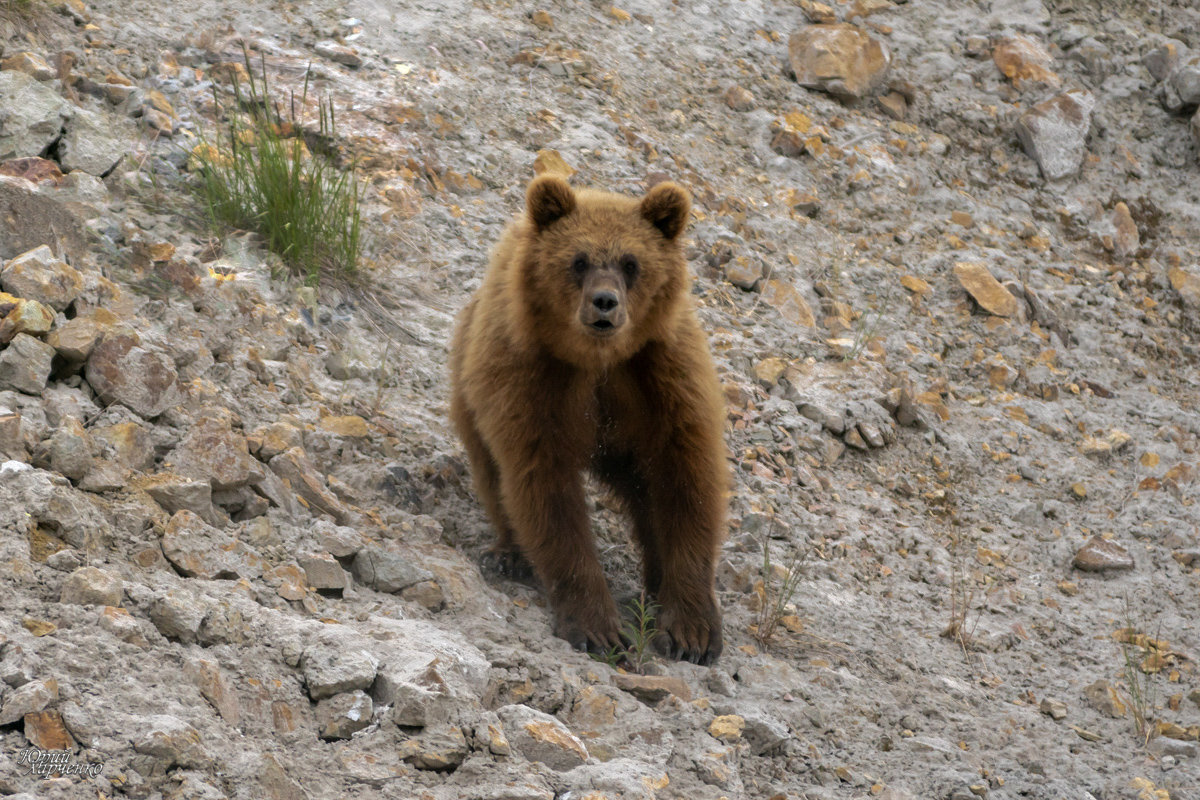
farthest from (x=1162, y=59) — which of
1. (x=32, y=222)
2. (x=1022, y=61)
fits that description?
(x=32, y=222)

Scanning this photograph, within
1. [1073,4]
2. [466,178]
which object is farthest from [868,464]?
[1073,4]

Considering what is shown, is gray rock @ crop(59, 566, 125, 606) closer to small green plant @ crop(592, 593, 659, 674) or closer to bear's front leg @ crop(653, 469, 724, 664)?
small green plant @ crop(592, 593, 659, 674)

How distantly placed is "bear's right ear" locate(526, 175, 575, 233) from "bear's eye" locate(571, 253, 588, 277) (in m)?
0.23

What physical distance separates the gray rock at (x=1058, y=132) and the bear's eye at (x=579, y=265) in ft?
16.2

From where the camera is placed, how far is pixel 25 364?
12.2 feet

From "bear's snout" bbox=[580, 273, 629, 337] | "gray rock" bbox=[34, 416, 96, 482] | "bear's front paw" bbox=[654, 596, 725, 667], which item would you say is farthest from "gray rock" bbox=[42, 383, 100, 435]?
"bear's front paw" bbox=[654, 596, 725, 667]

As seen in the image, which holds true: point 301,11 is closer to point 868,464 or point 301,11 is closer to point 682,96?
point 682,96

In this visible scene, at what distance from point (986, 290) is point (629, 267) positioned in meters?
3.47

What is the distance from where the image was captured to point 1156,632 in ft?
16.6

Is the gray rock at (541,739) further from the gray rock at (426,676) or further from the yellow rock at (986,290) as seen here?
the yellow rock at (986,290)

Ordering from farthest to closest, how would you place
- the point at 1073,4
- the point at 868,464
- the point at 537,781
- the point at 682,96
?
the point at 1073,4
the point at 682,96
the point at 868,464
the point at 537,781

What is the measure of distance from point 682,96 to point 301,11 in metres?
2.54

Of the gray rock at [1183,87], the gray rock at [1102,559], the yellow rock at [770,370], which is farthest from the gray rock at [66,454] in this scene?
the gray rock at [1183,87]

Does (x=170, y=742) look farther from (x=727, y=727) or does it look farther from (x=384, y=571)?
(x=727, y=727)
